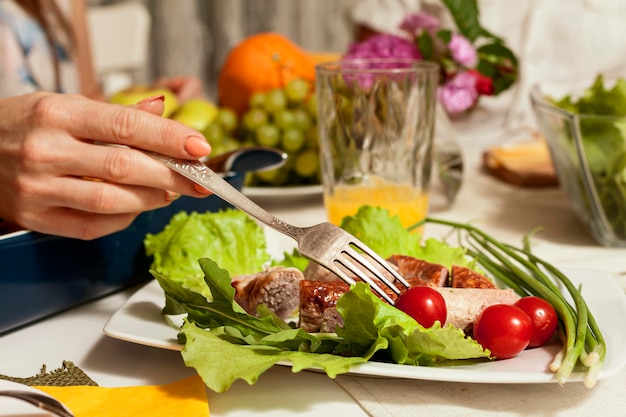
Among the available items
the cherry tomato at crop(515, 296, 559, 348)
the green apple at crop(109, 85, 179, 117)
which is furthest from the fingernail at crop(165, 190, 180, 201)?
the green apple at crop(109, 85, 179, 117)

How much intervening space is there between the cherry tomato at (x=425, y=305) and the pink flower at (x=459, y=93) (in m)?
0.87

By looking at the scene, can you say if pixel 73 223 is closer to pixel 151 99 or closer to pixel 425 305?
pixel 151 99

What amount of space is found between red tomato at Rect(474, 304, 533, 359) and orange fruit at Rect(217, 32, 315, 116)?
120 cm

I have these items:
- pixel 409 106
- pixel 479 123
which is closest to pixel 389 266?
pixel 409 106

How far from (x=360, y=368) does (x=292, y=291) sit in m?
0.21

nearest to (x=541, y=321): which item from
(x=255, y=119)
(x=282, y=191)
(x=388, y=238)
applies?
(x=388, y=238)

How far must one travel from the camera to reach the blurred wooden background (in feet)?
13.9

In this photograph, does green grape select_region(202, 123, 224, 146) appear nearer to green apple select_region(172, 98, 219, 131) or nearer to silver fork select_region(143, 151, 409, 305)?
green apple select_region(172, 98, 219, 131)

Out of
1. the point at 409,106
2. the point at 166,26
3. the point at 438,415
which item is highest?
the point at 409,106

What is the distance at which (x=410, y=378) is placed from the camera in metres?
0.76

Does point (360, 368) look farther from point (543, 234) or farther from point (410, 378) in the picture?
point (543, 234)

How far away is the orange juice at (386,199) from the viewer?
1.31 m

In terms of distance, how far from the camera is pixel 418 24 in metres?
1.67

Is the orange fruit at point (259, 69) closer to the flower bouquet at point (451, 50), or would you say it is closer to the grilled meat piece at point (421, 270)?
the flower bouquet at point (451, 50)
